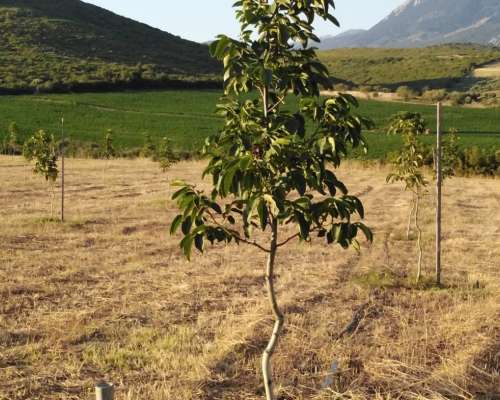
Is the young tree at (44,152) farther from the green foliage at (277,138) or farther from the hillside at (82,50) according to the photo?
the hillside at (82,50)

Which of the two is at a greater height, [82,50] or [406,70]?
[82,50]

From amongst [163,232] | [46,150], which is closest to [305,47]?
[163,232]

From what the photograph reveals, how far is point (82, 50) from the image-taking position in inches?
3297

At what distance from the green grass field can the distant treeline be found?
2564mm

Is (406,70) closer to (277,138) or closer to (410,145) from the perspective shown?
(410,145)

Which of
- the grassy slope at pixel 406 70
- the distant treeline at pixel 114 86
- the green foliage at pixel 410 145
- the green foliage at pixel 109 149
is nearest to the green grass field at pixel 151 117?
the distant treeline at pixel 114 86

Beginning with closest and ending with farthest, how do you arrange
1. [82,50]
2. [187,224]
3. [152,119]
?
1. [187,224]
2. [152,119]
3. [82,50]

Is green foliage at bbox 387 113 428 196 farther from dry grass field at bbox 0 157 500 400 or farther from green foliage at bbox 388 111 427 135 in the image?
dry grass field at bbox 0 157 500 400

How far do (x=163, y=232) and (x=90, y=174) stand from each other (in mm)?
15546

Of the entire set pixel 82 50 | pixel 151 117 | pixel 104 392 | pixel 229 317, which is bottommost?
pixel 229 317

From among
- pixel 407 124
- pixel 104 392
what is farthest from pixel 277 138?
pixel 407 124

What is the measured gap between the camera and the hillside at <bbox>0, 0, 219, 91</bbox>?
70.0 m

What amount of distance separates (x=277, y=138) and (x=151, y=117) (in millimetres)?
53306

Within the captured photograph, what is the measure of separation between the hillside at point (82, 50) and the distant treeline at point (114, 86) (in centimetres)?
17
